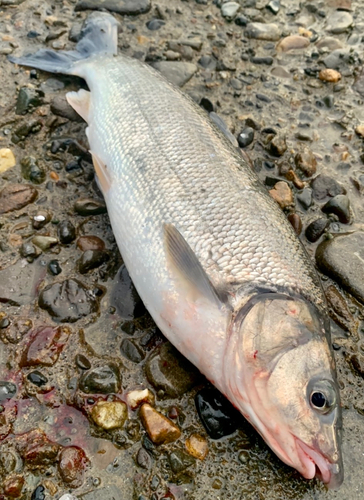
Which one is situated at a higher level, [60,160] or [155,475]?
[60,160]

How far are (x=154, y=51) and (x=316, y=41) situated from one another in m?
2.12

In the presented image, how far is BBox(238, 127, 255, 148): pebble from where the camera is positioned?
452 centimetres

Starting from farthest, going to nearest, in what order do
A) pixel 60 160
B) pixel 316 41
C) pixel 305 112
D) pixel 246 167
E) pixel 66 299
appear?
1. pixel 316 41
2. pixel 305 112
3. pixel 60 160
4. pixel 246 167
5. pixel 66 299

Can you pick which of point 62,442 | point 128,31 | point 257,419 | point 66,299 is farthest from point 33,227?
point 128,31

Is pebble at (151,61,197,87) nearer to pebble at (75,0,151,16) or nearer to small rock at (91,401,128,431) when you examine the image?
pebble at (75,0,151,16)

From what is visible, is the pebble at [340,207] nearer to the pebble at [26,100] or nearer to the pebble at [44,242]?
the pebble at [44,242]

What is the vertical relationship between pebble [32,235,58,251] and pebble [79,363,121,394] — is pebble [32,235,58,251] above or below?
above

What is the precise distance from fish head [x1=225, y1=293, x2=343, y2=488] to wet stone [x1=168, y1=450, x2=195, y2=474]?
0.46m

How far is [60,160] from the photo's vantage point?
4.23 meters

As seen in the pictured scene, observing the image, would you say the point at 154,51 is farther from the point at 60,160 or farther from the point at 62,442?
the point at 62,442

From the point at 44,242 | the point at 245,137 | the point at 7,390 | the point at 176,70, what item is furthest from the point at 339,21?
the point at 7,390

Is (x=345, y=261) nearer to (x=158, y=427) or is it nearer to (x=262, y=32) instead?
(x=158, y=427)

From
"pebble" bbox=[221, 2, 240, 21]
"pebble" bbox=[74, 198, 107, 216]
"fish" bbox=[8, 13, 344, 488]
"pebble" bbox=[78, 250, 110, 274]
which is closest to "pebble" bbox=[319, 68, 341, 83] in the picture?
"pebble" bbox=[221, 2, 240, 21]

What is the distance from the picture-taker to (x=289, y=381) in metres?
2.59
